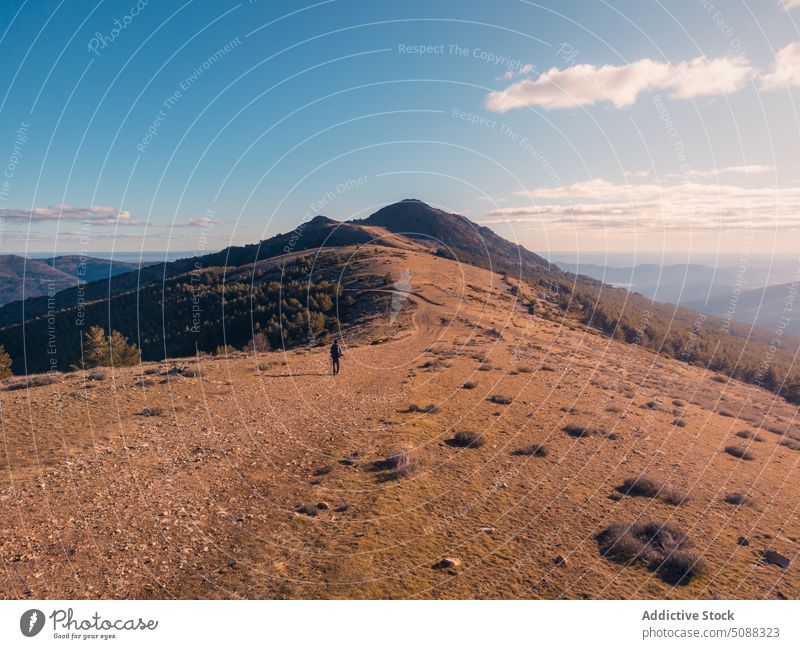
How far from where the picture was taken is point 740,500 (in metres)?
13.7

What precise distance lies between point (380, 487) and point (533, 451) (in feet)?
22.1

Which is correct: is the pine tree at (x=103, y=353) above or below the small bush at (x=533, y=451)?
below

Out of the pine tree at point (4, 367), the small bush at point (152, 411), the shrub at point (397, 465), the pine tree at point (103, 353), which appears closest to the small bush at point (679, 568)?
the shrub at point (397, 465)

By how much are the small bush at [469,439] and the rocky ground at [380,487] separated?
10cm

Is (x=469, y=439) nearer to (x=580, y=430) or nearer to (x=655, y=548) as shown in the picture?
(x=580, y=430)

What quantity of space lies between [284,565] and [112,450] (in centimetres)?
940

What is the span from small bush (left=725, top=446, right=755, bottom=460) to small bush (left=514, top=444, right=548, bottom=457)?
937 cm

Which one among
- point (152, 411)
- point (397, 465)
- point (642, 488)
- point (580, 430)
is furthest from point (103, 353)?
point (642, 488)

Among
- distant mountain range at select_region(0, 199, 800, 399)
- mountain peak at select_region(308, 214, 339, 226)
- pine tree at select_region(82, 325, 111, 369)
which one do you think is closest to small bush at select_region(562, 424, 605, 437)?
distant mountain range at select_region(0, 199, 800, 399)

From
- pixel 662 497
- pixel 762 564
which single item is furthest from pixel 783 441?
pixel 762 564

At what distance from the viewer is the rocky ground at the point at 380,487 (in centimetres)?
934

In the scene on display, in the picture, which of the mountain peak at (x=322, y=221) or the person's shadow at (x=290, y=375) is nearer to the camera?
the person's shadow at (x=290, y=375)

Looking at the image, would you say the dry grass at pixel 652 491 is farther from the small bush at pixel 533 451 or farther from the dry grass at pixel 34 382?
the dry grass at pixel 34 382

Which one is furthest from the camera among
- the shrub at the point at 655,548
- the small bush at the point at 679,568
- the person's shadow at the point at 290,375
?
the person's shadow at the point at 290,375
